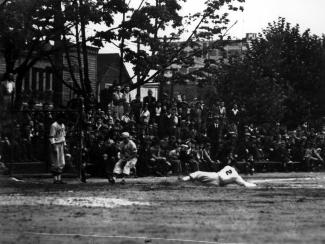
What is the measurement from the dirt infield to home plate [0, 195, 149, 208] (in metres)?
0.02

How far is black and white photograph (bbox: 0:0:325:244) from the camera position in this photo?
12023 mm

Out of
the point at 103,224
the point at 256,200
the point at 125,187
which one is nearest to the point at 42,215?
the point at 103,224

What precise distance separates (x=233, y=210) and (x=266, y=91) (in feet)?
96.0

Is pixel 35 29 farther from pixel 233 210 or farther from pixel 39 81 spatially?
pixel 39 81

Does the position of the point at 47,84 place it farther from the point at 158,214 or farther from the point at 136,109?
the point at 158,214

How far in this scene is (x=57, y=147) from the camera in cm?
2256

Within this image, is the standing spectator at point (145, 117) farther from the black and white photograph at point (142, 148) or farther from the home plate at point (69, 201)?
the home plate at point (69, 201)

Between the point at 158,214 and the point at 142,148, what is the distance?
47.7 ft

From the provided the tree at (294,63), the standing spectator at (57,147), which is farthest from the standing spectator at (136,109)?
the tree at (294,63)

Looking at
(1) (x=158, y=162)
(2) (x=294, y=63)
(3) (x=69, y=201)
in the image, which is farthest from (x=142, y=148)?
→ (2) (x=294, y=63)

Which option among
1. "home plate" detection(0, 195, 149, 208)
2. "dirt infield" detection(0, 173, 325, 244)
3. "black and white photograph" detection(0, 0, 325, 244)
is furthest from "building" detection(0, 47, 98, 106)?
"home plate" detection(0, 195, 149, 208)

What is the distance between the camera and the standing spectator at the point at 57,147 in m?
22.2

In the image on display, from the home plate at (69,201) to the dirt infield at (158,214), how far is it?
0.8 inches

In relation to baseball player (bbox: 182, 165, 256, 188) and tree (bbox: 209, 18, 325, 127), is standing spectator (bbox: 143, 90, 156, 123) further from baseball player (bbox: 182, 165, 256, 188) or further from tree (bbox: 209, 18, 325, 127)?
baseball player (bbox: 182, 165, 256, 188)
